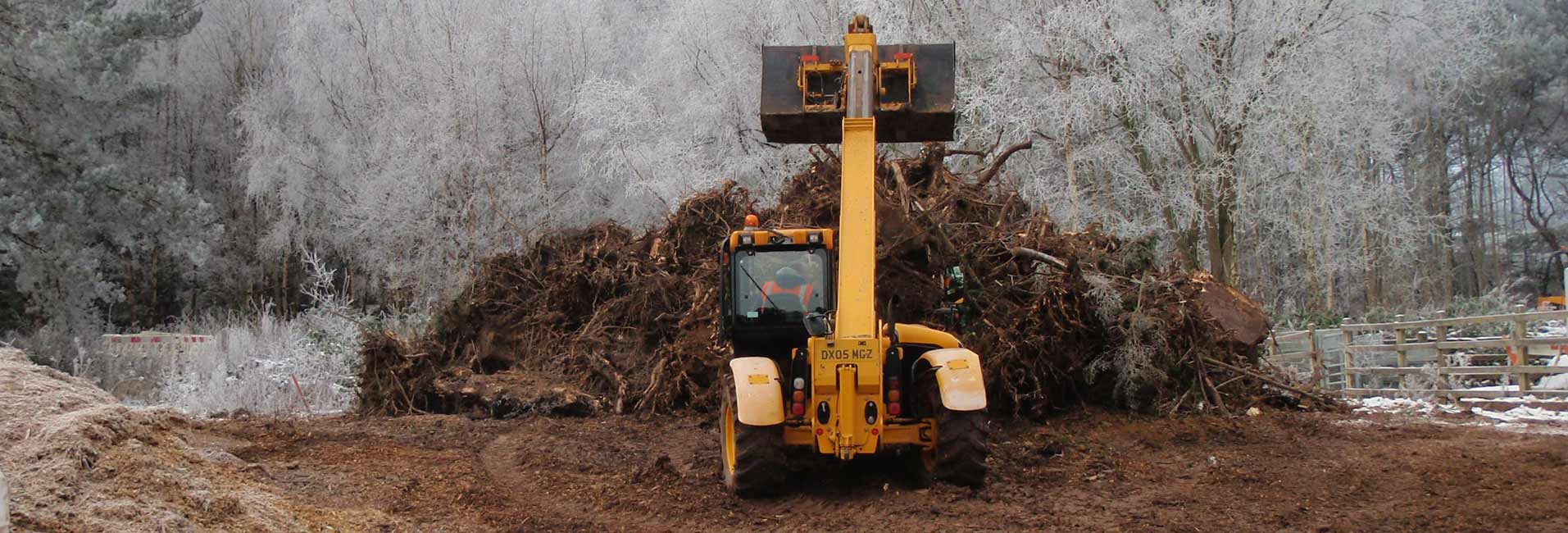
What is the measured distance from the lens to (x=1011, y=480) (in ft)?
29.1

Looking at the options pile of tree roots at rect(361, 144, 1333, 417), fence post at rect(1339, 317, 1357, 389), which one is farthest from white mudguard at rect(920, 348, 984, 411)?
fence post at rect(1339, 317, 1357, 389)

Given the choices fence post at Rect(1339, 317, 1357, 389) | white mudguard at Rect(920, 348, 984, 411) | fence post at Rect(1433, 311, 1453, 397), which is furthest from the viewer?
fence post at Rect(1339, 317, 1357, 389)

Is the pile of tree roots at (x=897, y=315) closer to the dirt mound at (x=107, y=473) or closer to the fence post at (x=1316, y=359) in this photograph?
the fence post at (x=1316, y=359)

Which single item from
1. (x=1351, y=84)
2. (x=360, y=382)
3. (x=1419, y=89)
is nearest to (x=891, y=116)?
(x=360, y=382)

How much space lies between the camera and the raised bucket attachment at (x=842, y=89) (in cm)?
879

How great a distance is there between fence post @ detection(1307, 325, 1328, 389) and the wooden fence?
0.5 inches

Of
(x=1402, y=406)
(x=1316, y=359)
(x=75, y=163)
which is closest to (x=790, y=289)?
(x=1402, y=406)

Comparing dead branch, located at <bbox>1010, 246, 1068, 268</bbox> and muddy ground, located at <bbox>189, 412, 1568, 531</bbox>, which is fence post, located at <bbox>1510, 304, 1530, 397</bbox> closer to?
muddy ground, located at <bbox>189, 412, 1568, 531</bbox>

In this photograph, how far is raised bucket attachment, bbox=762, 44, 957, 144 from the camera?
8.79 m

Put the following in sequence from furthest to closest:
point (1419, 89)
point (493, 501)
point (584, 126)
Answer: point (1419, 89)
point (584, 126)
point (493, 501)

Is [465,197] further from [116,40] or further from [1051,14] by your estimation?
[1051,14]

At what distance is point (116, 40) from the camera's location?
23.4 metres

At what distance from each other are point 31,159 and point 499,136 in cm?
911

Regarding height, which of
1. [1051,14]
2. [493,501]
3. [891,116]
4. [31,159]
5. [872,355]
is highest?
[1051,14]
